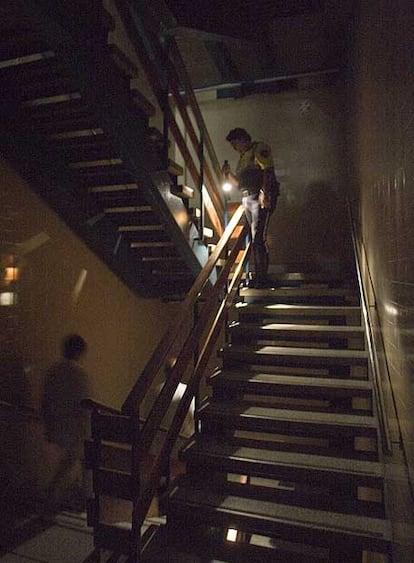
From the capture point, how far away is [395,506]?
→ 2.40m

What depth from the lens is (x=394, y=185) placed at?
2273 mm

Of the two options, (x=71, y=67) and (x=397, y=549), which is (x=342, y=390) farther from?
(x=71, y=67)

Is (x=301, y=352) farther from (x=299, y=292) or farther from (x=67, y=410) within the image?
(x=67, y=410)

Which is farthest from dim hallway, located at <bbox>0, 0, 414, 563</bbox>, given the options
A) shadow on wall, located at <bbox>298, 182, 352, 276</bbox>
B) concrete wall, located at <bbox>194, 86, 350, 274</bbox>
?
concrete wall, located at <bbox>194, 86, 350, 274</bbox>

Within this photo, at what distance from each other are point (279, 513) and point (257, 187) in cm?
335

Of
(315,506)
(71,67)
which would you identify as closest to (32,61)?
(71,67)

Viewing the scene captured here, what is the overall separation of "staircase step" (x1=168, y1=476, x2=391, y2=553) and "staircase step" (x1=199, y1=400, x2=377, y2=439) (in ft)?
1.65

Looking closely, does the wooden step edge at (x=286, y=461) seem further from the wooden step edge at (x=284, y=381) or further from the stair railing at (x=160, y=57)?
the stair railing at (x=160, y=57)

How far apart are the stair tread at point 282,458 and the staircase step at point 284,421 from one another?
14cm

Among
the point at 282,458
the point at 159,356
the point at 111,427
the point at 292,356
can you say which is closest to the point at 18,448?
the point at 111,427

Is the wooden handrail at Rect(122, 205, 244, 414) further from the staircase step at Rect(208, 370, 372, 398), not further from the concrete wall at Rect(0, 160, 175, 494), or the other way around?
the concrete wall at Rect(0, 160, 175, 494)

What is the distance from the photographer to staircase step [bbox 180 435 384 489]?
2.66 meters

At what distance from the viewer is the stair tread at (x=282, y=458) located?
2.70 meters

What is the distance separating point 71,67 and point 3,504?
10.6ft
